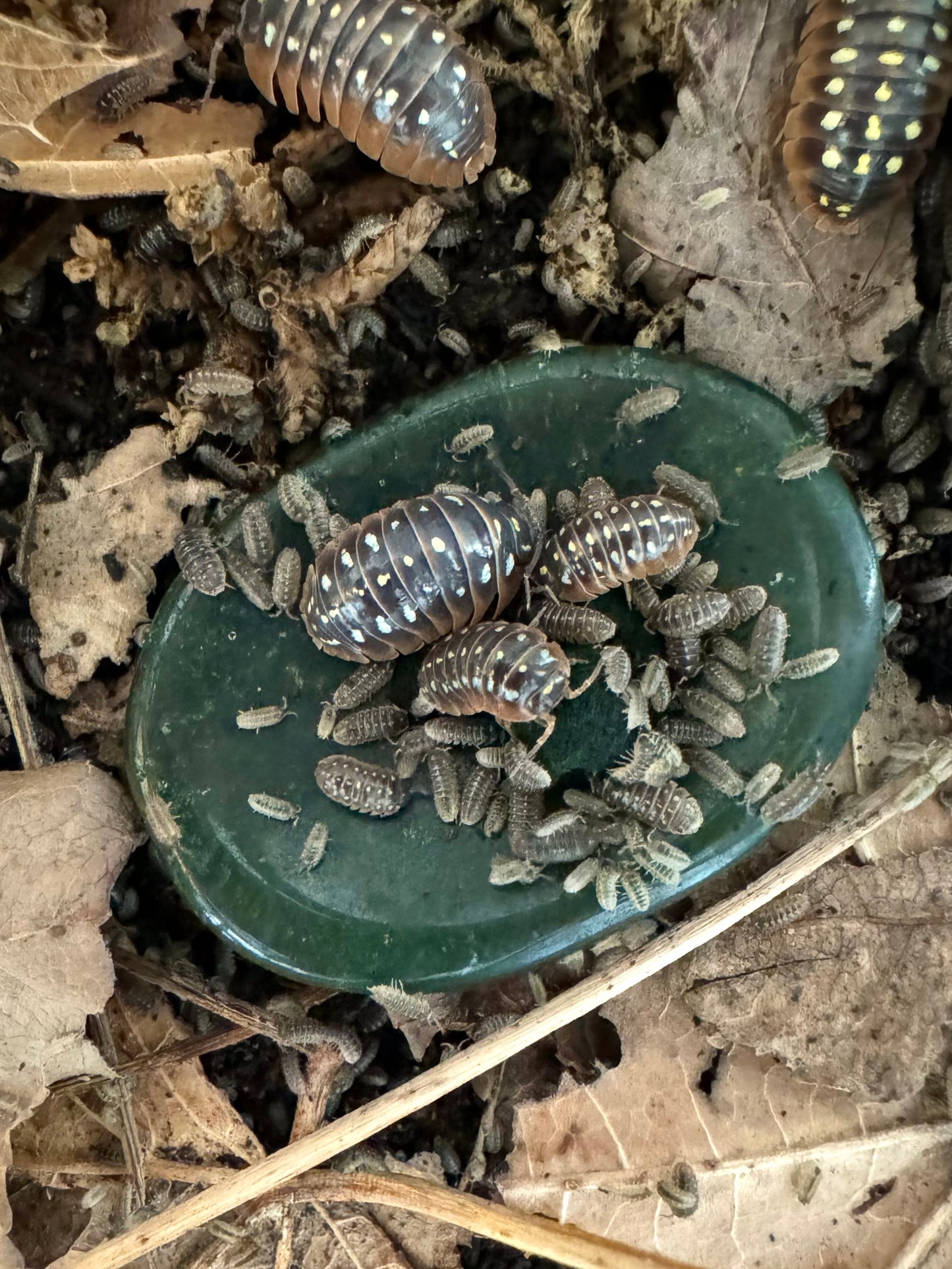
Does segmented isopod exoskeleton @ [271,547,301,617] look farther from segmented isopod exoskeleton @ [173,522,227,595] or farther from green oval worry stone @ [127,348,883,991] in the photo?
segmented isopod exoskeleton @ [173,522,227,595]

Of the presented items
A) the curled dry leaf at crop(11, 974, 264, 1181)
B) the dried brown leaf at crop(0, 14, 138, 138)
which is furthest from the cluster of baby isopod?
the dried brown leaf at crop(0, 14, 138, 138)

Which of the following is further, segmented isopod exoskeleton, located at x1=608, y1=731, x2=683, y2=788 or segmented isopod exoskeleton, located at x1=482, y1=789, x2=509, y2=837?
segmented isopod exoskeleton, located at x1=482, y1=789, x2=509, y2=837

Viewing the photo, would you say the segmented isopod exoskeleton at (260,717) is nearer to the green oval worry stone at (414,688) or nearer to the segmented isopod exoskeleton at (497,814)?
the green oval worry stone at (414,688)

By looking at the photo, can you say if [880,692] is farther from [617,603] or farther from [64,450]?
[64,450]

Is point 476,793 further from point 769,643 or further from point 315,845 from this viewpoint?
point 769,643

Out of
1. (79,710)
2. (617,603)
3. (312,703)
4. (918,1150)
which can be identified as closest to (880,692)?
(617,603)

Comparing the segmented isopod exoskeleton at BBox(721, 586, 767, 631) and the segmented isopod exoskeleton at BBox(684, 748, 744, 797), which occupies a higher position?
the segmented isopod exoskeleton at BBox(721, 586, 767, 631)
